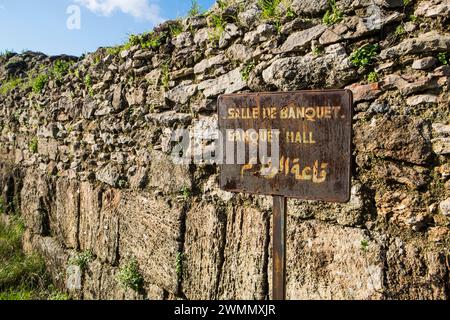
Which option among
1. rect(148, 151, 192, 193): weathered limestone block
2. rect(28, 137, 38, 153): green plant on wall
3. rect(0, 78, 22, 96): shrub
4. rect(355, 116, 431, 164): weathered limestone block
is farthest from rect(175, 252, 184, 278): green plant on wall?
rect(0, 78, 22, 96): shrub

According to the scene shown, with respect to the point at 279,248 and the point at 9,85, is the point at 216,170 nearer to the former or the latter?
the point at 279,248

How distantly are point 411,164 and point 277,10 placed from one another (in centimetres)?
124

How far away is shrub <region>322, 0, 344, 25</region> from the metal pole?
106 cm

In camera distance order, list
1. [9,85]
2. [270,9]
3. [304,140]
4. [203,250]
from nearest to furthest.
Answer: [304,140] → [270,9] → [203,250] → [9,85]

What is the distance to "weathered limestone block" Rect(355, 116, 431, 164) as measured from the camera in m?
1.82

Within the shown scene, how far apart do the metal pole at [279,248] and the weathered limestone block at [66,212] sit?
2781 mm

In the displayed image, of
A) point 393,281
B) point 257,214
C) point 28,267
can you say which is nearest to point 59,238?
point 28,267

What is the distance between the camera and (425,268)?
1.81m

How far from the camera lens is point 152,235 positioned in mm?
3045

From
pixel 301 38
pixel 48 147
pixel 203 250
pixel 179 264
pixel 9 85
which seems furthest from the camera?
pixel 9 85

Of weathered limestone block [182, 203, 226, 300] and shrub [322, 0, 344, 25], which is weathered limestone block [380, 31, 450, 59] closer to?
shrub [322, 0, 344, 25]

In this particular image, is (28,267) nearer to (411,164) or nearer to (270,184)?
(270,184)

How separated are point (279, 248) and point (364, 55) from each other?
3.62 feet

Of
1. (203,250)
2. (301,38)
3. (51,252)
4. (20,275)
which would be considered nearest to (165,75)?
(301,38)
